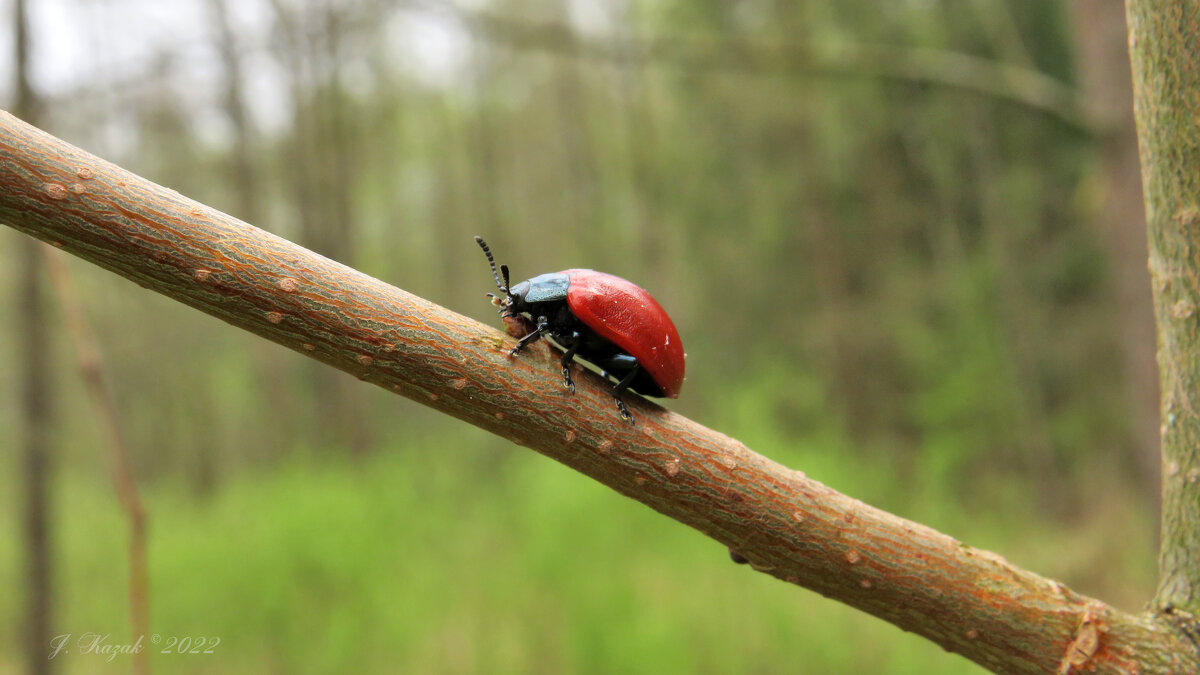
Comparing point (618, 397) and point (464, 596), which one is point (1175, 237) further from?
point (464, 596)

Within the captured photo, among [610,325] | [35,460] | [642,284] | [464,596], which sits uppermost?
[642,284]

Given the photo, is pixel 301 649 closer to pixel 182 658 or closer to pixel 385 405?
pixel 182 658

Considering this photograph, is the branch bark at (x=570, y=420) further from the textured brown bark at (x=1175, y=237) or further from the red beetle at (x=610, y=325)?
the red beetle at (x=610, y=325)

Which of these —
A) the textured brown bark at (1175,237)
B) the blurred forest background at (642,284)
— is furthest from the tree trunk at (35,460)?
the textured brown bark at (1175,237)

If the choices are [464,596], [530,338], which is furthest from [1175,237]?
[464,596]

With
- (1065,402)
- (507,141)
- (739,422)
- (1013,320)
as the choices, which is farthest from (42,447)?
(507,141)

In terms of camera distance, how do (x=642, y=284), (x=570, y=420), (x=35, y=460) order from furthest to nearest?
(x=642, y=284), (x=35, y=460), (x=570, y=420)

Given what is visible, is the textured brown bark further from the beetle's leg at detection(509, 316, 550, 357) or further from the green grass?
the green grass
